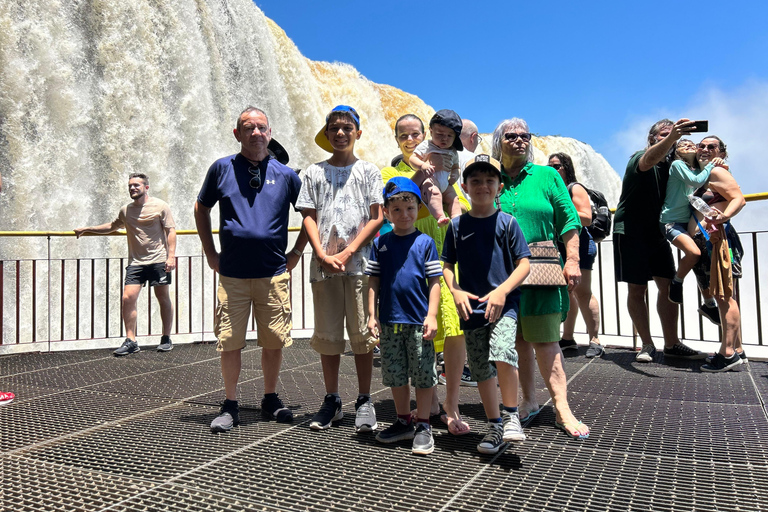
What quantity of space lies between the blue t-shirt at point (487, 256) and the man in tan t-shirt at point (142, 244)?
178 inches

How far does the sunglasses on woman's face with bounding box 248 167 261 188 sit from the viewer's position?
3.41 meters

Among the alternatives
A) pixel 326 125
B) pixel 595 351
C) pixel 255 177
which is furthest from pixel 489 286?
pixel 595 351

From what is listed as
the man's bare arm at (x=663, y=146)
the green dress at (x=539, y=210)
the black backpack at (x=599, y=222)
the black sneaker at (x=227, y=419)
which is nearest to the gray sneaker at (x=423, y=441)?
the green dress at (x=539, y=210)

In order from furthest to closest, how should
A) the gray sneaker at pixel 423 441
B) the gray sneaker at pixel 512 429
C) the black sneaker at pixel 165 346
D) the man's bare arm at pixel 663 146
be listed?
the black sneaker at pixel 165 346 < the man's bare arm at pixel 663 146 < the gray sneaker at pixel 423 441 < the gray sneaker at pixel 512 429

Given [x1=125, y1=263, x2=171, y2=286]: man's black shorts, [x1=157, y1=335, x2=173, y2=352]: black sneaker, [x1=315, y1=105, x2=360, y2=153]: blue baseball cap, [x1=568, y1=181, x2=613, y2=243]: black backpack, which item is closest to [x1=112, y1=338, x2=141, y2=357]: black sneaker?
[x1=157, y1=335, x2=173, y2=352]: black sneaker

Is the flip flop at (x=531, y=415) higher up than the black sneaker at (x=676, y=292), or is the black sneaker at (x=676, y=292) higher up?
the black sneaker at (x=676, y=292)

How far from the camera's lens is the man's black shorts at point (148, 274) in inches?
253

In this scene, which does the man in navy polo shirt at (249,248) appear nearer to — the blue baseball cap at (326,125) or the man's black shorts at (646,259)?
the blue baseball cap at (326,125)

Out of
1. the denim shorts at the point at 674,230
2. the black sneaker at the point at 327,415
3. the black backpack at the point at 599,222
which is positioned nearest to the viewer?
the black sneaker at the point at 327,415

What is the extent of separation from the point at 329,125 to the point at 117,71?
1225 cm

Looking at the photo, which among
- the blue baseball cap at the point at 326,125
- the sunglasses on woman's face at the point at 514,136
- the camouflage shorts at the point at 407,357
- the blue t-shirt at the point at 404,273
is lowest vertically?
the camouflage shorts at the point at 407,357

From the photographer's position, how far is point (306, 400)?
3.96 meters

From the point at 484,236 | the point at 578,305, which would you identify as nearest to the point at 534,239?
the point at 484,236

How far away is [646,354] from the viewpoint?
519 cm
